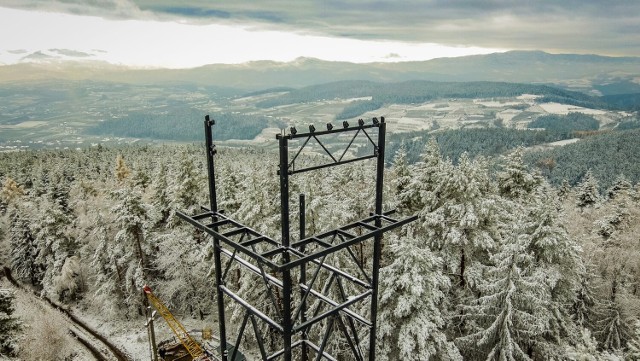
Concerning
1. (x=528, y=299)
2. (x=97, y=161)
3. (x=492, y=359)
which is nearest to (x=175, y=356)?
(x=492, y=359)

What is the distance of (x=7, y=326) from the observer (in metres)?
18.8

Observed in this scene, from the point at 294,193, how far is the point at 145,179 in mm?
21187

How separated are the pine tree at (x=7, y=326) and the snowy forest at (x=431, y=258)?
0.18 feet

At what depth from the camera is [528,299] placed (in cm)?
1591

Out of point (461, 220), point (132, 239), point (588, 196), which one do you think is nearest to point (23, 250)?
point (132, 239)

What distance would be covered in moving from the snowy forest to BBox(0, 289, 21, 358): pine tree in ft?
0.18

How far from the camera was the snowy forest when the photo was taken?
52.8 ft

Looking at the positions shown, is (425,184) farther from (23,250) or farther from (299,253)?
(23,250)

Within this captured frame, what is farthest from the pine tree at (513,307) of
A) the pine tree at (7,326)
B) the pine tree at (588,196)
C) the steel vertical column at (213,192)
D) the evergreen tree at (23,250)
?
the evergreen tree at (23,250)

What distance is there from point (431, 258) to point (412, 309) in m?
2.40

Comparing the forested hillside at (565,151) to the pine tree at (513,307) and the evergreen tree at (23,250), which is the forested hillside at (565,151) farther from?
the evergreen tree at (23,250)

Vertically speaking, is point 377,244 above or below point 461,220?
above

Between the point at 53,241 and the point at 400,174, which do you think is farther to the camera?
the point at 53,241

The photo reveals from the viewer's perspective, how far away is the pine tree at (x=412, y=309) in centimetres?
1532
